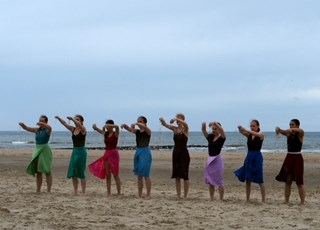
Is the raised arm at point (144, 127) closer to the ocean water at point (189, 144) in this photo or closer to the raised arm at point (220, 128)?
the raised arm at point (220, 128)

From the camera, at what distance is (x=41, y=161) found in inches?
444

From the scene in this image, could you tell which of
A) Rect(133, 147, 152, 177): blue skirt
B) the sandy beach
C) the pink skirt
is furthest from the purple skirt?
the pink skirt

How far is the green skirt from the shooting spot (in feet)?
37.0

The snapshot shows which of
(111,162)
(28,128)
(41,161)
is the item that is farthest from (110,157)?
(28,128)

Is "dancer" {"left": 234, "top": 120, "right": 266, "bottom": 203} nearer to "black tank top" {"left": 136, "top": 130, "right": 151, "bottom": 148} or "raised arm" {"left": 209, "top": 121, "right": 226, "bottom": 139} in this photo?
"raised arm" {"left": 209, "top": 121, "right": 226, "bottom": 139}

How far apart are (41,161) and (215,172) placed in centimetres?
371

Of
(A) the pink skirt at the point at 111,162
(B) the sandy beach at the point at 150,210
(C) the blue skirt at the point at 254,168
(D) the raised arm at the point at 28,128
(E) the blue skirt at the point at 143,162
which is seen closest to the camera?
(B) the sandy beach at the point at 150,210

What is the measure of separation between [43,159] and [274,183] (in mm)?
7141

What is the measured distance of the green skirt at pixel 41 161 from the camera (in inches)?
444

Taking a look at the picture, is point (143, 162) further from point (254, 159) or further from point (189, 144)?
point (189, 144)

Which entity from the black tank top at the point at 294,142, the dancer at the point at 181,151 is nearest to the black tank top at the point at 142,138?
the dancer at the point at 181,151

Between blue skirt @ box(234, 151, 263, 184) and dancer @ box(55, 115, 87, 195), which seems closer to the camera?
blue skirt @ box(234, 151, 263, 184)

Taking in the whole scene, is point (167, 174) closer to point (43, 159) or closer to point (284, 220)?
point (43, 159)

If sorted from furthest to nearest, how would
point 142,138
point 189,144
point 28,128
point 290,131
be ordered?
point 189,144 → point 28,128 → point 142,138 → point 290,131
